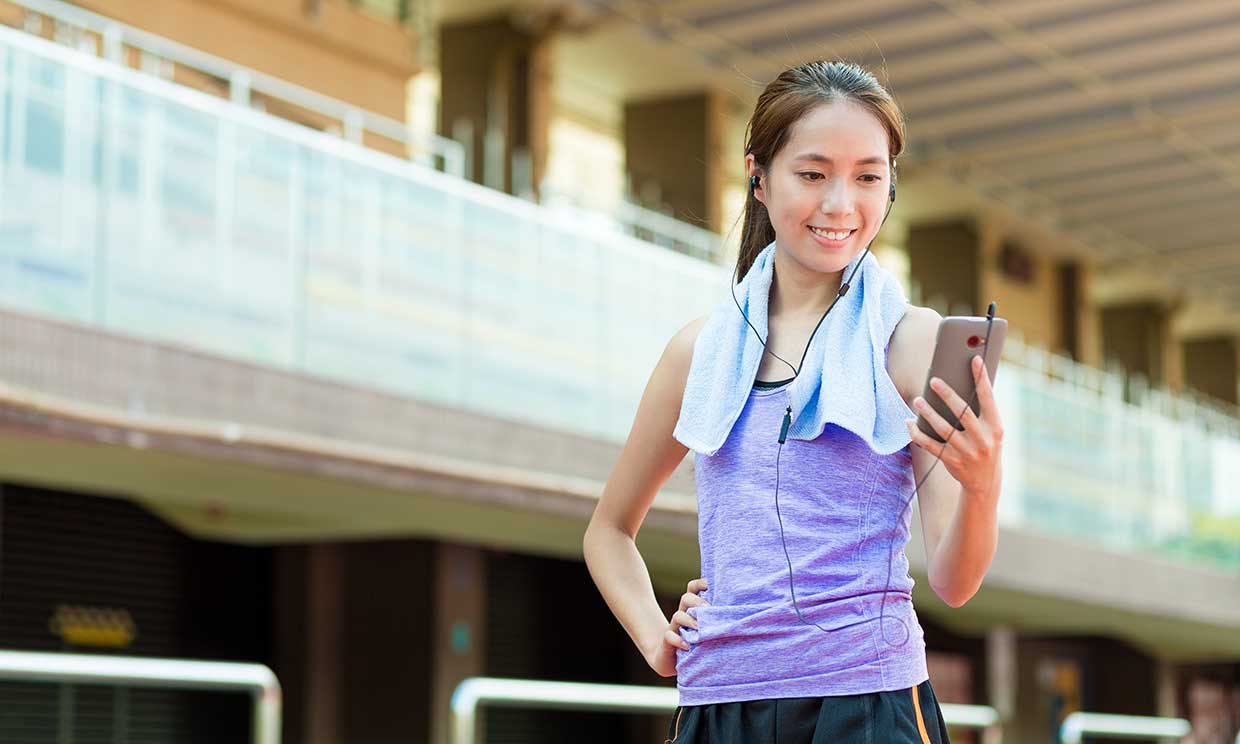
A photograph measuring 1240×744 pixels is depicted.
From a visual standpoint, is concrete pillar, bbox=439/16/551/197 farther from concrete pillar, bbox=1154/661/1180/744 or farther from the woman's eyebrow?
the woman's eyebrow

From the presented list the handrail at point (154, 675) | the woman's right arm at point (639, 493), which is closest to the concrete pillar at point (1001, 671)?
the handrail at point (154, 675)

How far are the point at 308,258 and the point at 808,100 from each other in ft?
28.7

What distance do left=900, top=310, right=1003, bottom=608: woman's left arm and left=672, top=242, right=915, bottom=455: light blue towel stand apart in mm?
43

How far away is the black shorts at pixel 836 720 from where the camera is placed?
1.88m

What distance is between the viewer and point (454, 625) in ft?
49.2

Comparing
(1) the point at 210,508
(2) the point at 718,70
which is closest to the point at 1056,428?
(2) the point at 718,70

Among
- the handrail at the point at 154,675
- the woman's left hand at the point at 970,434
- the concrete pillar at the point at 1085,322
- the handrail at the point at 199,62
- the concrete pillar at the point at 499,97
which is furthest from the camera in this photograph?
the concrete pillar at the point at 1085,322

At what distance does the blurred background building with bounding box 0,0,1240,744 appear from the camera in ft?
31.4

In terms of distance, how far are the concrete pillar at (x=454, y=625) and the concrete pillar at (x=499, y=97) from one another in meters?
5.16

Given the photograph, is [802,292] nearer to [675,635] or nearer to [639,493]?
[639,493]

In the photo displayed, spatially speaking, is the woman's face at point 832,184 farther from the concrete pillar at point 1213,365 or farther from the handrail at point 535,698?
the concrete pillar at point 1213,365

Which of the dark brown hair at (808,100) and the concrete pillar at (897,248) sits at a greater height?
the concrete pillar at (897,248)

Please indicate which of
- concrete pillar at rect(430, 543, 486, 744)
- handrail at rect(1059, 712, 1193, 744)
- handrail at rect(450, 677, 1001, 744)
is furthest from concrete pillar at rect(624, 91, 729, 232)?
handrail at rect(450, 677, 1001, 744)

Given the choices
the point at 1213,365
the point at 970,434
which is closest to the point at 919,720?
the point at 970,434
